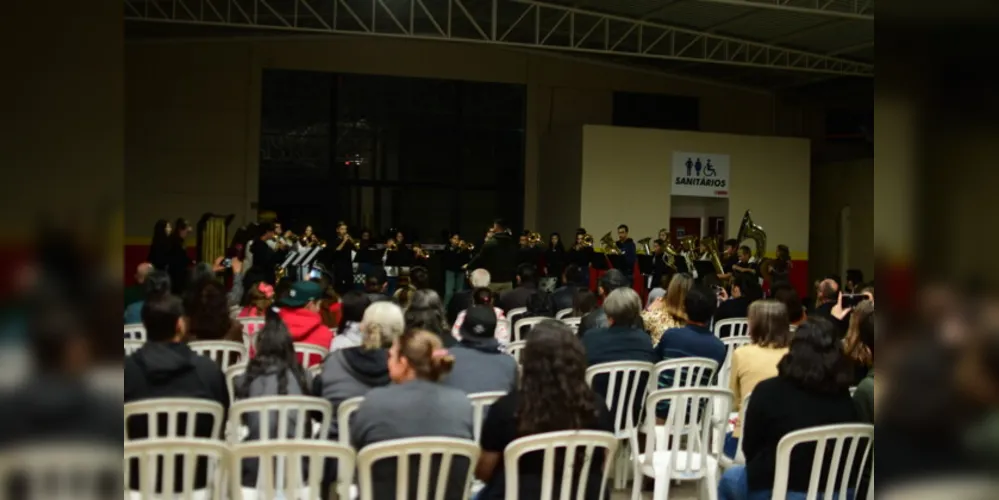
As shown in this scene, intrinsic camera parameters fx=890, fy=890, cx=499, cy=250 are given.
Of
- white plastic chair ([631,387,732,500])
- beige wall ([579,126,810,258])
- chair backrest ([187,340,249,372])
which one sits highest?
beige wall ([579,126,810,258])

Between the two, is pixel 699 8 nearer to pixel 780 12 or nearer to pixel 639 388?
pixel 780 12

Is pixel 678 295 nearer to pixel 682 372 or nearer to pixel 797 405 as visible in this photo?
pixel 682 372

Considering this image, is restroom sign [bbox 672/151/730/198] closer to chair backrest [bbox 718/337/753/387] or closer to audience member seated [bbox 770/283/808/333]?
audience member seated [bbox 770/283/808/333]

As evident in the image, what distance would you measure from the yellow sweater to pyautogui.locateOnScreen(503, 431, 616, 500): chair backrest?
120cm

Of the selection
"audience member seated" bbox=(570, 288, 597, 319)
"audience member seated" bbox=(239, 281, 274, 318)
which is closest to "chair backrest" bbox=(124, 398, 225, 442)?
"audience member seated" bbox=(239, 281, 274, 318)

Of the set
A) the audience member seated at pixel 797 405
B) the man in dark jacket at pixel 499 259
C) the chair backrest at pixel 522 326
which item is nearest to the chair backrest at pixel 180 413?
the audience member seated at pixel 797 405

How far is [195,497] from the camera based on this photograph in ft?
7.72

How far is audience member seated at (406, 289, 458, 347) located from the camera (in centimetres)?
384

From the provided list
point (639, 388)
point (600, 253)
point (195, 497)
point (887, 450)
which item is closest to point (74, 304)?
point (887, 450)

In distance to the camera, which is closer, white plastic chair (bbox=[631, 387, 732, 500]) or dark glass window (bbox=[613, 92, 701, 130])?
white plastic chair (bbox=[631, 387, 732, 500])

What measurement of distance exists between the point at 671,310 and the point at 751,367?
3.92 feet

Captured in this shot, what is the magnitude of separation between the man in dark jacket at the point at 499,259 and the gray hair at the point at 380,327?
6653 millimetres

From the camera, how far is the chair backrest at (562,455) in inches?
85.4

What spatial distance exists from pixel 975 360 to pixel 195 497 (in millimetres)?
2108
